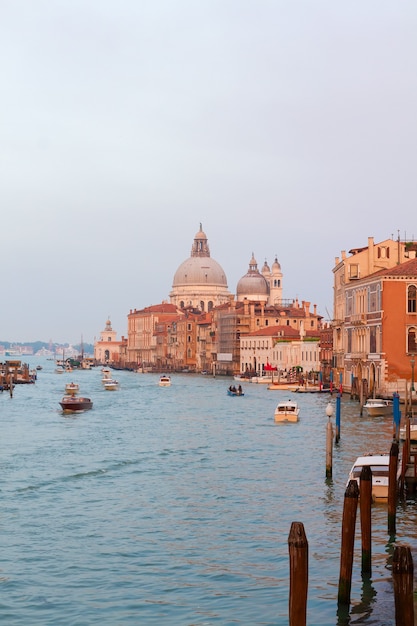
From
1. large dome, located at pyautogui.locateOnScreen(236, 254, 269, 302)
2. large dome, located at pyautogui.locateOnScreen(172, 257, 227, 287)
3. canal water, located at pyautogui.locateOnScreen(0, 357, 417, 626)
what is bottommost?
canal water, located at pyautogui.locateOnScreen(0, 357, 417, 626)

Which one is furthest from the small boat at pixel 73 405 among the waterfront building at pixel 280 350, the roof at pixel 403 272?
the waterfront building at pixel 280 350

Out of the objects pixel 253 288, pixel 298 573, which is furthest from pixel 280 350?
pixel 298 573

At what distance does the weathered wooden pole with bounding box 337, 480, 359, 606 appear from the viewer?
13.1 m

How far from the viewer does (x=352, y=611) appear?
13555 millimetres

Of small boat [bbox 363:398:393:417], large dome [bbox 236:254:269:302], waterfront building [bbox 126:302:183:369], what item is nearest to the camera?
small boat [bbox 363:398:393:417]

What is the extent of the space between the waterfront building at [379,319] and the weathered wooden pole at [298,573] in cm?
3576

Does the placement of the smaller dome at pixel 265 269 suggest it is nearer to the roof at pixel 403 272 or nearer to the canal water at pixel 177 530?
the roof at pixel 403 272

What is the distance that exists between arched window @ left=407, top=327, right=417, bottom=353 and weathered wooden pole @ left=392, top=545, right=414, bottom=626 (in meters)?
42.5

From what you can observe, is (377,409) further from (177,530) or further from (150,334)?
→ (150,334)

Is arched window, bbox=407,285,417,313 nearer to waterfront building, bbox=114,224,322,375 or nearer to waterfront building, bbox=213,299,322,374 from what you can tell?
waterfront building, bbox=114,224,322,375

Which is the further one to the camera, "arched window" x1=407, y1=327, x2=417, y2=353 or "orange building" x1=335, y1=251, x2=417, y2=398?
"arched window" x1=407, y1=327, x2=417, y2=353

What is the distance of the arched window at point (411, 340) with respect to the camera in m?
51.7

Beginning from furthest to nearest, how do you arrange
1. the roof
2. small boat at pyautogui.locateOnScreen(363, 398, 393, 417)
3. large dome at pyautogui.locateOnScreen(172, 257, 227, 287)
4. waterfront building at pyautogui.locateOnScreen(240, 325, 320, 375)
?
large dome at pyautogui.locateOnScreen(172, 257, 227, 287)
waterfront building at pyautogui.locateOnScreen(240, 325, 320, 375)
the roof
small boat at pyautogui.locateOnScreen(363, 398, 393, 417)

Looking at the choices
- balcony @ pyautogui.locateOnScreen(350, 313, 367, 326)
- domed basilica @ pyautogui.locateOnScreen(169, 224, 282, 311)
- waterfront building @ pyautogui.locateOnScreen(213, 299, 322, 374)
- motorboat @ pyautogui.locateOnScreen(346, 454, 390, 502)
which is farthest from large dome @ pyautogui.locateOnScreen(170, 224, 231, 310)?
motorboat @ pyautogui.locateOnScreen(346, 454, 390, 502)
